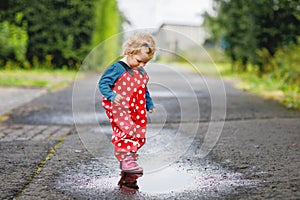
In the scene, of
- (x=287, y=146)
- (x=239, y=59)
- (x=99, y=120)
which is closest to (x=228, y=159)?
(x=287, y=146)

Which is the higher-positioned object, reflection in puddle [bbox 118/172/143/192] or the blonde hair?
the blonde hair

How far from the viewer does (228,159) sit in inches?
160

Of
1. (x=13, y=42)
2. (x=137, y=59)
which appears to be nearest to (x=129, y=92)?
(x=137, y=59)

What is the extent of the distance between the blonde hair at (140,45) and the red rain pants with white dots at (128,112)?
0.16 m

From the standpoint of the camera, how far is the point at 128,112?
11.5 feet

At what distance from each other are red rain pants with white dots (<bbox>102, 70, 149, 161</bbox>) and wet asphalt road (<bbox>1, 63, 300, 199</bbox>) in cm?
27

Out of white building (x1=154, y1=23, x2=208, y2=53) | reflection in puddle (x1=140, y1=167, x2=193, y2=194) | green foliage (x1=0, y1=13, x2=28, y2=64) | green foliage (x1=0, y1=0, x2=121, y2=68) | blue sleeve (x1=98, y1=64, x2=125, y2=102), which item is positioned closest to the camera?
reflection in puddle (x1=140, y1=167, x2=193, y2=194)

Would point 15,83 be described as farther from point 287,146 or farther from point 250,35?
point 287,146

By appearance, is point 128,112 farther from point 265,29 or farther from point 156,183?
point 265,29

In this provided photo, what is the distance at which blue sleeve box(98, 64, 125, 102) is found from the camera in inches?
133

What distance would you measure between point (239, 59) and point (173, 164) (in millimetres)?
15168

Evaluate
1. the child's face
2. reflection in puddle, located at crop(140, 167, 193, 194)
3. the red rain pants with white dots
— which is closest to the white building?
the child's face

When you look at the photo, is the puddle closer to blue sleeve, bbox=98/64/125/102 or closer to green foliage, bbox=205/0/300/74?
blue sleeve, bbox=98/64/125/102

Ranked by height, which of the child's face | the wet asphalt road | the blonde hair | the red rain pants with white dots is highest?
the blonde hair
